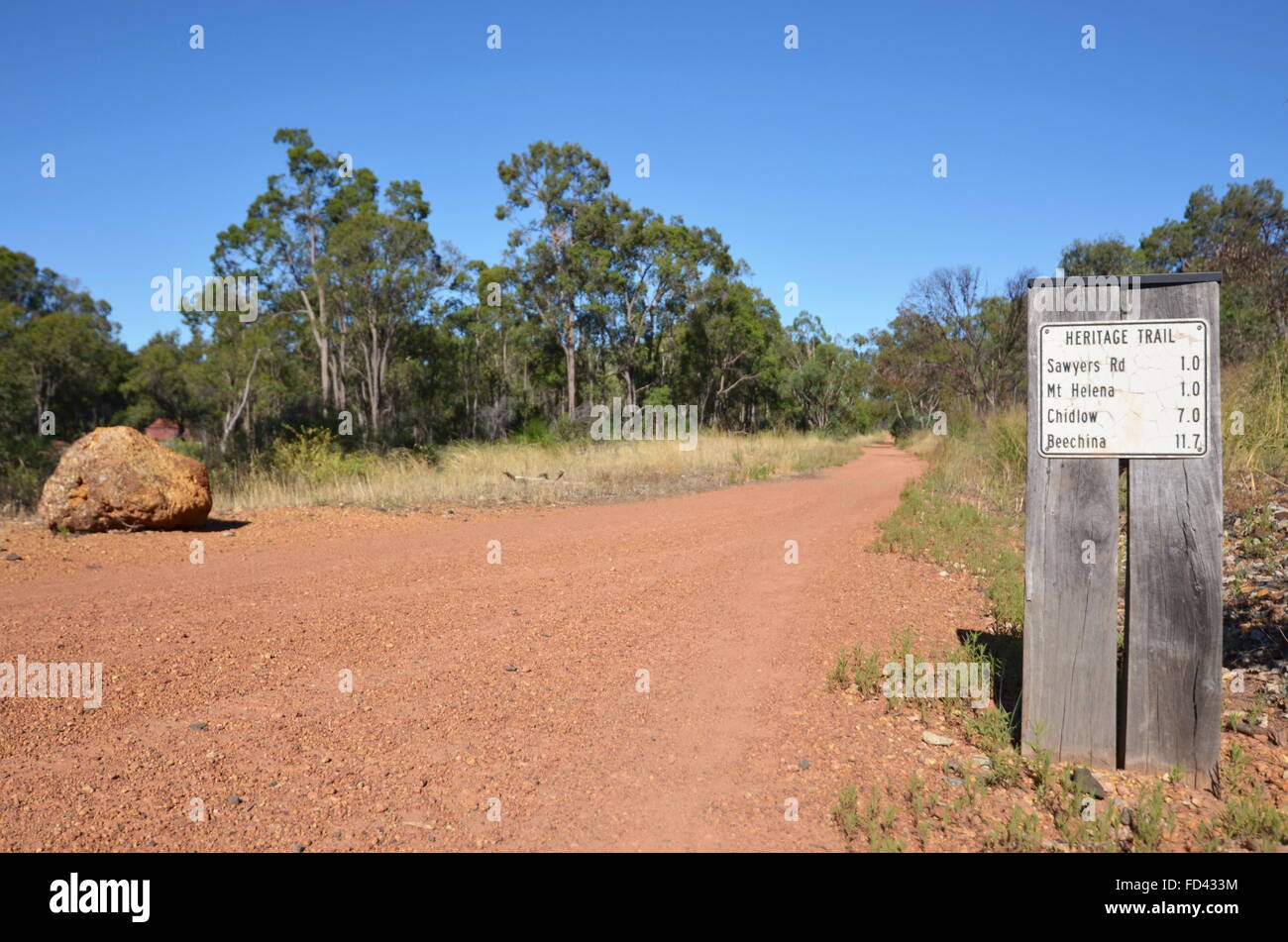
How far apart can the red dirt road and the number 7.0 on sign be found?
169cm

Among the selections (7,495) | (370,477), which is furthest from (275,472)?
(7,495)

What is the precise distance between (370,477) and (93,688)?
11.9 m

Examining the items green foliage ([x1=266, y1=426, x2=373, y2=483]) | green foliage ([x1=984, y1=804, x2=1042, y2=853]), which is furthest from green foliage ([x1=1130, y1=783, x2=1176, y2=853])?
green foliage ([x1=266, y1=426, x2=373, y2=483])

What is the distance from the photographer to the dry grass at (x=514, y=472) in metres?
14.0

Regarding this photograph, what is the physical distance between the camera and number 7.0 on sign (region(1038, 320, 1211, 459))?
3.41 meters

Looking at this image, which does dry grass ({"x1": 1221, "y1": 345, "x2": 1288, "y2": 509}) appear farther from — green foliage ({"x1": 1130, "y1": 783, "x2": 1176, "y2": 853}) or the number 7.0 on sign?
green foliage ({"x1": 1130, "y1": 783, "x2": 1176, "y2": 853})

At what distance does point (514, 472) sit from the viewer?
17.9m

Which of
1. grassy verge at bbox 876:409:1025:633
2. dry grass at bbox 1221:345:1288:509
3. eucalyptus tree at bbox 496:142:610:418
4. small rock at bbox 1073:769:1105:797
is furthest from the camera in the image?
eucalyptus tree at bbox 496:142:610:418

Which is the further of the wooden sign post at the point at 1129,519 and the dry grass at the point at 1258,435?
the dry grass at the point at 1258,435

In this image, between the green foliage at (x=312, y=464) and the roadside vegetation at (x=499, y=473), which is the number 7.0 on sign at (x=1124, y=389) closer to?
the roadside vegetation at (x=499, y=473)

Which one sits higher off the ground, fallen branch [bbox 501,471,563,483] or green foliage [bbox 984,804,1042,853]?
fallen branch [bbox 501,471,563,483]

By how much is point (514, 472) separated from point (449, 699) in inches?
538

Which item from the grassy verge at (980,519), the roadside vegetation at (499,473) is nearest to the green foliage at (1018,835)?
the grassy verge at (980,519)

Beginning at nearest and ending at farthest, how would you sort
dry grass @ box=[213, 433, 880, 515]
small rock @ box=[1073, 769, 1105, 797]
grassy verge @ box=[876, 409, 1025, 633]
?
1. small rock @ box=[1073, 769, 1105, 797]
2. grassy verge @ box=[876, 409, 1025, 633]
3. dry grass @ box=[213, 433, 880, 515]
